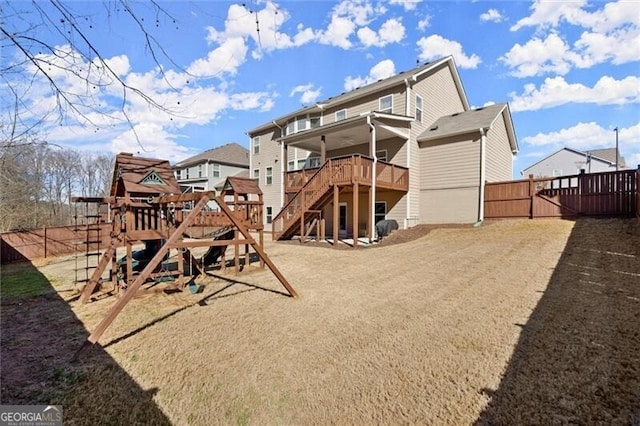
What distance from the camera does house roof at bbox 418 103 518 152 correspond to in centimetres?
1459

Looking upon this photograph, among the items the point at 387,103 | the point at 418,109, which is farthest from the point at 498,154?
the point at 387,103

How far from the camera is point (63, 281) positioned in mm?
8281

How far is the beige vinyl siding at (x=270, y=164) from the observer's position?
22.0 m

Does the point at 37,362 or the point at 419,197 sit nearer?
the point at 37,362

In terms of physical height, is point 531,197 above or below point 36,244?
above

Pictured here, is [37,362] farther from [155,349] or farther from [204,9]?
[204,9]

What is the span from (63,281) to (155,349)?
261 inches

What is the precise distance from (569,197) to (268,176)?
711 inches

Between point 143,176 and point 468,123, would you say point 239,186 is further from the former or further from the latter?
point 468,123

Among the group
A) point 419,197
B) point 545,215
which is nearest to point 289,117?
point 419,197

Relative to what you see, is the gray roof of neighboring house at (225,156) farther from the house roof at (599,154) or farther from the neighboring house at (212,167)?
the house roof at (599,154)

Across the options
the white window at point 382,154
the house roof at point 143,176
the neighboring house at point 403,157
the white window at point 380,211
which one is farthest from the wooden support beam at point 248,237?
the white window at point 382,154

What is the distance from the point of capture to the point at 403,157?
15.7 meters

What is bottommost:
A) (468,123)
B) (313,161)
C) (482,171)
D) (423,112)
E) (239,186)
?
(239,186)
